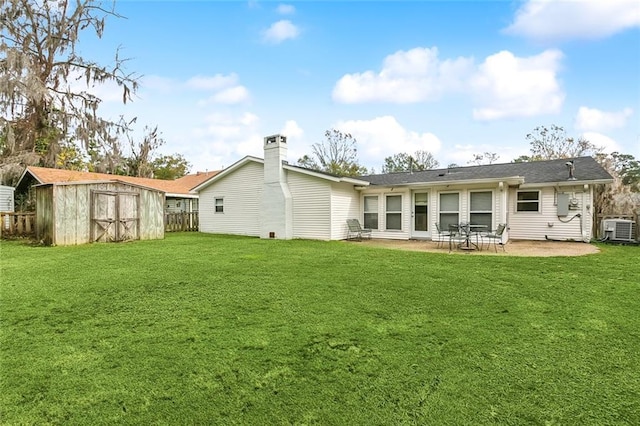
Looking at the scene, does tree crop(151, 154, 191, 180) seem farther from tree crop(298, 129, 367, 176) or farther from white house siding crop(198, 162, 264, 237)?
white house siding crop(198, 162, 264, 237)

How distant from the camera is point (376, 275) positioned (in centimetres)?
614

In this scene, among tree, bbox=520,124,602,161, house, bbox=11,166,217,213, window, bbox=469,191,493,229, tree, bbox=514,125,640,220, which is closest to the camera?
window, bbox=469,191,493,229

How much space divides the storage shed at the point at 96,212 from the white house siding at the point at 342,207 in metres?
6.99

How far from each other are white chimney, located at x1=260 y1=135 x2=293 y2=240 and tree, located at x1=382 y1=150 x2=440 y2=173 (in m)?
22.6

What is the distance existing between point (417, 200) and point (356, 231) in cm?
254

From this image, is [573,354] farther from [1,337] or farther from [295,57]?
[295,57]

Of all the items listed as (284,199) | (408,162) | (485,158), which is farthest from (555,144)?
(284,199)

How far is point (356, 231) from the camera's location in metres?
13.0

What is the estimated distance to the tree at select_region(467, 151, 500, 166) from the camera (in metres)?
31.8

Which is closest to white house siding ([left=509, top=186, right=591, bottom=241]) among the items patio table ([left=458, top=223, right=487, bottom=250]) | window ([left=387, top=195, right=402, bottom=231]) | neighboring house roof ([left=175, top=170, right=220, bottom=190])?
patio table ([left=458, top=223, right=487, bottom=250])

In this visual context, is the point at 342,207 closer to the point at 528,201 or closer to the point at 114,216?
the point at 528,201

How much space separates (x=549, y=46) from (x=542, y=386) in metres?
13.5

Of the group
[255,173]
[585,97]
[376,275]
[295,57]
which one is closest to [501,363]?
[376,275]

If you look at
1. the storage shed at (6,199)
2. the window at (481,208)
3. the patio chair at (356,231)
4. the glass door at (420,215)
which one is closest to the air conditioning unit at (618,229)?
the window at (481,208)
